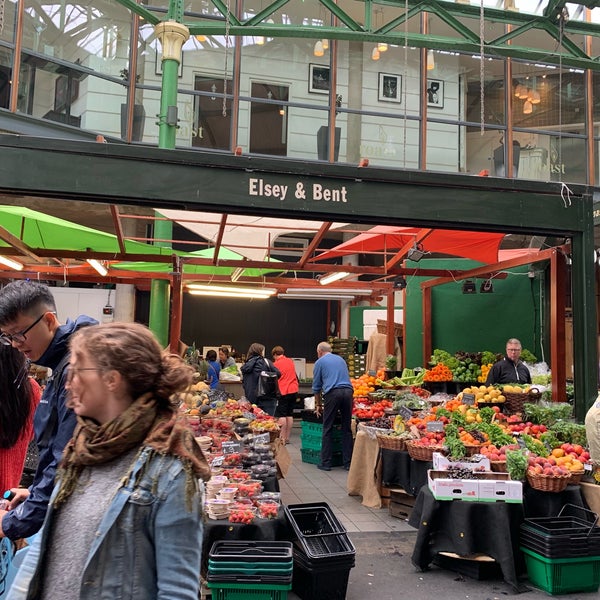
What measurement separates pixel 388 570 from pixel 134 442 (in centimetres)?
427

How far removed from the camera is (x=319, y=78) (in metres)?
15.4

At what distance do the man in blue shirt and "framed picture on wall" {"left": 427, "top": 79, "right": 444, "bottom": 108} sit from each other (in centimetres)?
897

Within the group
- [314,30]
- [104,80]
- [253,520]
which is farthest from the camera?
[104,80]

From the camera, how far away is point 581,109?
16047mm

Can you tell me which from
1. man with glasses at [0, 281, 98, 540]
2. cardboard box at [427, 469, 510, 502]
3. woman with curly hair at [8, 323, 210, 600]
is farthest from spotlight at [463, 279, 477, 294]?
woman with curly hair at [8, 323, 210, 600]

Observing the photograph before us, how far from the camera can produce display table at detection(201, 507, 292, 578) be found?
4219 millimetres

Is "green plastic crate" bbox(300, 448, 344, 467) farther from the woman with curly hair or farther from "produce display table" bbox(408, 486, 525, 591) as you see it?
the woman with curly hair

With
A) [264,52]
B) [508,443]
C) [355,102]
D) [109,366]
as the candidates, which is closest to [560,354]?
[508,443]

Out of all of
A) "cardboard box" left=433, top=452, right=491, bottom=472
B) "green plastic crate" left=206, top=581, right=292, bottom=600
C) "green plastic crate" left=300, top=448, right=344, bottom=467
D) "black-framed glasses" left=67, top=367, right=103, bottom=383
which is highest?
"black-framed glasses" left=67, top=367, right=103, bottom=383

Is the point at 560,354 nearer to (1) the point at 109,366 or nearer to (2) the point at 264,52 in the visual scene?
(1) the point at 109,366

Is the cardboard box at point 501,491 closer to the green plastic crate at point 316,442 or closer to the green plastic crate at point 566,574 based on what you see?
the green plastic crate at point 566,574

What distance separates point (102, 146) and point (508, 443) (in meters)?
4.85

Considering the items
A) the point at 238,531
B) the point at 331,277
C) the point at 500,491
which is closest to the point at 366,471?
the point at 500,491

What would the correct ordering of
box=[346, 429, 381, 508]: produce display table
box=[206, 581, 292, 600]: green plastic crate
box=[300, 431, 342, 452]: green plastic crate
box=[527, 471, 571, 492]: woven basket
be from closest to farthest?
1. box=[206, 581, 292, 600]: green plastic crate
2. box=[527, 471, 571, 492]: woven basket
3. box=[346, 429, 381, 508]: produce display table
4. box=[300, 431, 342, 452]: green plastic crate
